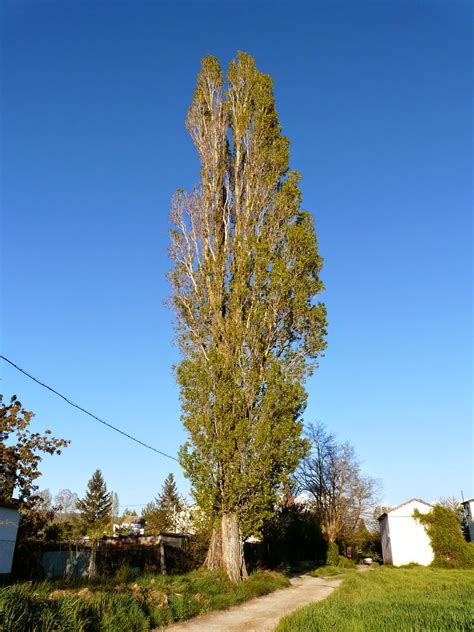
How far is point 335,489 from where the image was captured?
36.7m

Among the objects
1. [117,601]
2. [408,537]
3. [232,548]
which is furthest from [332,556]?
[117,601]

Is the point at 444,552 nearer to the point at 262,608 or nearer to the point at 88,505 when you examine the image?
the point at 262,608

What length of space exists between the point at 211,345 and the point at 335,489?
26.0m

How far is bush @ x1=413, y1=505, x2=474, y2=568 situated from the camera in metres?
24.3

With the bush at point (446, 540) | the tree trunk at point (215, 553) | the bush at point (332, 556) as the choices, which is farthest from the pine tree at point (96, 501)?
the tree trunk at point (215, 553)

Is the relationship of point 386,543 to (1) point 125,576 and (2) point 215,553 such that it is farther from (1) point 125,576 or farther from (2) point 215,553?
(1) point 125,576

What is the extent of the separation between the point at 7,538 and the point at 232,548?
7141 millimetres

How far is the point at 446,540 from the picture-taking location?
81.9 feet

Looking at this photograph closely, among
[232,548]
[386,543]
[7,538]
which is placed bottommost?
[386,543]

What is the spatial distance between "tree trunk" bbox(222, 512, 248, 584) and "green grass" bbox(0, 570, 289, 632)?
40cm

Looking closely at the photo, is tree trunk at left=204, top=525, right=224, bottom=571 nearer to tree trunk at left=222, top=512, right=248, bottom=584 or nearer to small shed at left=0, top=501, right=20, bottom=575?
tree trunk at left=222, top=512, right=248, bottom=584

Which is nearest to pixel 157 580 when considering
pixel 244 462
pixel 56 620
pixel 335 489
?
pixel 244 462

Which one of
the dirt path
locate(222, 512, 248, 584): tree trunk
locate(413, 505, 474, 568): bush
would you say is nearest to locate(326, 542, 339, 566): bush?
locate(413, 505, 474, 568): bush

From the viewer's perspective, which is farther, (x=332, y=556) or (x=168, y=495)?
(x=168, y=495)
